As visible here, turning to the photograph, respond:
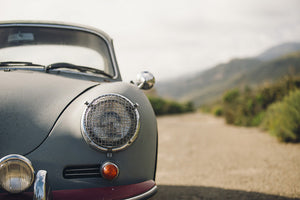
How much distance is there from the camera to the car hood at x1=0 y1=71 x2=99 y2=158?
1.45 meters

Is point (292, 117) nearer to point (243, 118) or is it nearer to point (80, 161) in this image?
point (243, 118)

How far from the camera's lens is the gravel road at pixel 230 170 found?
3.01m

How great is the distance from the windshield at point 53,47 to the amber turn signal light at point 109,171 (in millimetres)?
1342

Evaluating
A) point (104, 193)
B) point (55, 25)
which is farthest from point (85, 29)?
point (104, 193)

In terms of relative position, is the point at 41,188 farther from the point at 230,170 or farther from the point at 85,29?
the point at 230,170

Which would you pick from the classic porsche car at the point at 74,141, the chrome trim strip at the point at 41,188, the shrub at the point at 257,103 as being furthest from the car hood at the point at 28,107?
the shrub at the point at 257,103

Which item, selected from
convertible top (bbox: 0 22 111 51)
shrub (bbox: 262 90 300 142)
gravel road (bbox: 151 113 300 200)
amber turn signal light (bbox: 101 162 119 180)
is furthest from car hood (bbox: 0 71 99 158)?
shrub (bbox: 262 90 300 142)

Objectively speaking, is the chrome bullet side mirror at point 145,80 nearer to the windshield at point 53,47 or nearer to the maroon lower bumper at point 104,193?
the windshield at point 53,47

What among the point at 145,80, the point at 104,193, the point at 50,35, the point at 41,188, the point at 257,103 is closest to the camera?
the point at 41,188

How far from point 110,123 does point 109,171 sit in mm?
260

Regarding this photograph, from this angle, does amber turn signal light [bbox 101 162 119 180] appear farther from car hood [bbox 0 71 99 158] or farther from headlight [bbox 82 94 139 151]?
car hood [bbox 0 71 99 158]

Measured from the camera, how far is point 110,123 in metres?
1.44

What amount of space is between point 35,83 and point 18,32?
96 centimetres

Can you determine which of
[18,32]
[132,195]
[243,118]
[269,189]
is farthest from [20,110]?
[243,118]
